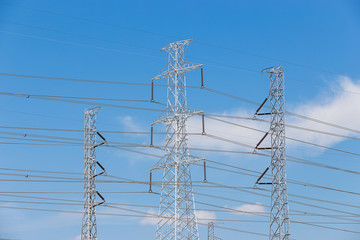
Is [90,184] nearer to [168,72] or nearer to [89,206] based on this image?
[89,206]

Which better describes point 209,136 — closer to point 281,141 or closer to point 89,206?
point 281,141

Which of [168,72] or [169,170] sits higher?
[168,72]

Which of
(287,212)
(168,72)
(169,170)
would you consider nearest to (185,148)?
(169,170)

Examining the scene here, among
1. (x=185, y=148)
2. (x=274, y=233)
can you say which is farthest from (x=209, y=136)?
(x=274, y=233)

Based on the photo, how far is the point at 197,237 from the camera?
36.6 metres

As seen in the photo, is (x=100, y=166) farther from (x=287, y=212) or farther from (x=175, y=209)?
(x=287, y=212)

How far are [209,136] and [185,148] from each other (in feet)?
6.24

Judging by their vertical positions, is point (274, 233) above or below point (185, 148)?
below

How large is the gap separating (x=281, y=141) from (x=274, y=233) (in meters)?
6.36

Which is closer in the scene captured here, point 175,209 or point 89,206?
point 175,209

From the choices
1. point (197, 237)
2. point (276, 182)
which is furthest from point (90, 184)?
point (276, 182)

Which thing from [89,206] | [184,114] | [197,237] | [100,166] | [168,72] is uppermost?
[168,72]

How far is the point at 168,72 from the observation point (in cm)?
3988

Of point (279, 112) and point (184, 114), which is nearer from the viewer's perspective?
point (184, 114)
